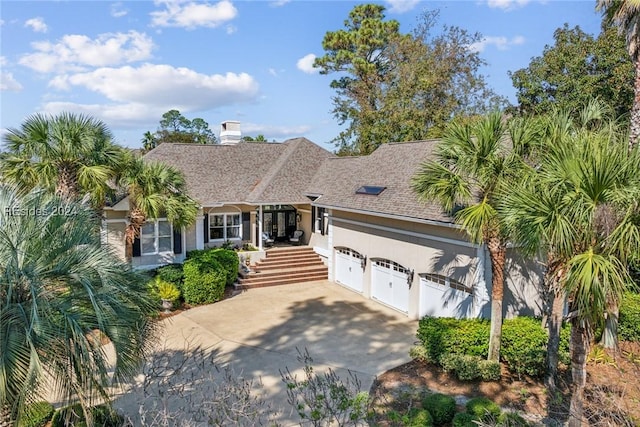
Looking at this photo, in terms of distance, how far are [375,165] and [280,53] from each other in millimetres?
7045

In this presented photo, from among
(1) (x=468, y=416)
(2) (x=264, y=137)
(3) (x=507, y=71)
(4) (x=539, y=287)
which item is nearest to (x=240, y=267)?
(4) (x=539, y=287)

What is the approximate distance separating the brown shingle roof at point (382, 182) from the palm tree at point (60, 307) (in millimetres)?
9648

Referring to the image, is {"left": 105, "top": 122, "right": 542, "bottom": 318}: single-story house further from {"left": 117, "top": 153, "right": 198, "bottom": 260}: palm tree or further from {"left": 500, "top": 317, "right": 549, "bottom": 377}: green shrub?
{"left": 500, "top": 317, "right": 549, "bottom": 377}: green shrub

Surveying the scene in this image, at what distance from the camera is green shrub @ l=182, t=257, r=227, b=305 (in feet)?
55.9

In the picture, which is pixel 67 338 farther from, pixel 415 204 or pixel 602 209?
pixel 415 204

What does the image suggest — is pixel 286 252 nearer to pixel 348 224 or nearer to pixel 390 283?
pixel 348 224

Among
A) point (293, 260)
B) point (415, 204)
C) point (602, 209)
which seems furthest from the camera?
point (293, 260)

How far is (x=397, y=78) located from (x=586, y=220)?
28985 mm

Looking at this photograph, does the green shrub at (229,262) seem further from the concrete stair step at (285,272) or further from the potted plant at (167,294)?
the potted plant at (167,294)

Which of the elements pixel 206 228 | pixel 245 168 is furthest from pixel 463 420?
pixel 245 168

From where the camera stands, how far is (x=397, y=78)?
110 ft

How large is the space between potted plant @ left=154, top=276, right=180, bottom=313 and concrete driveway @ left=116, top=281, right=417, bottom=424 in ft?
2.36

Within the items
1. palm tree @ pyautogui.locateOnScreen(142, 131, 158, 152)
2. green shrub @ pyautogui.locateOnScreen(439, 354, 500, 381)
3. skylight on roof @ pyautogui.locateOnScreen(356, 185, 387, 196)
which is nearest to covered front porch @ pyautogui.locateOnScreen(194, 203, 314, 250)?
skylight on roof @ pyautogui.locateOnScreen(356, 185, 387, 196)

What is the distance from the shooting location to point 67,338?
536cm
